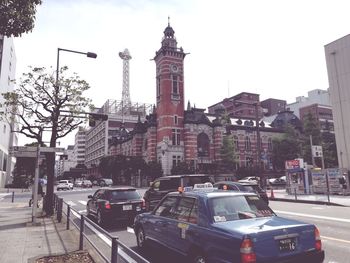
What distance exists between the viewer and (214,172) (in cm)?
5828

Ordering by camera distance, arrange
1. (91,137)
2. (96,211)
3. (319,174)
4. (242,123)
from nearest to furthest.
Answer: (96,211)
(319,174)
(242,123)
(91,137)

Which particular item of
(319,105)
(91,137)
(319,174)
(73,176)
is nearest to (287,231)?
(319,174)

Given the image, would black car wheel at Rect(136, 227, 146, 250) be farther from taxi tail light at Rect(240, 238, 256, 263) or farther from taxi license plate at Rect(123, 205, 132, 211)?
taxi license plate at Rect(123, 205, 132, 211)

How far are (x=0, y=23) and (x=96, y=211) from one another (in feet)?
28.4

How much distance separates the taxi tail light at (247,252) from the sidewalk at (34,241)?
16.1 feet

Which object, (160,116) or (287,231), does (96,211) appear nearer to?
(287,231)

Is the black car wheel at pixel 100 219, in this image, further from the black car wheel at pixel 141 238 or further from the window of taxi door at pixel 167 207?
the window of taxi door at pixel 167 207

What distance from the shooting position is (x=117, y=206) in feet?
39.3

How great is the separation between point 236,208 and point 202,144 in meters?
56.2

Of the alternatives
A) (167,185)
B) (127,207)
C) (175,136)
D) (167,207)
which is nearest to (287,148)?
(175,136)

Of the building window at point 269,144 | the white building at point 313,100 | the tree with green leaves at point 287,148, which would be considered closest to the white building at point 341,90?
the tree with green leaves at point 287,148

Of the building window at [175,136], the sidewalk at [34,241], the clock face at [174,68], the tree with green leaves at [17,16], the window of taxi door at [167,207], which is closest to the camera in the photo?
the tree with green leaves at [17,16]

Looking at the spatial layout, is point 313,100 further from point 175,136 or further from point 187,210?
point 187,210

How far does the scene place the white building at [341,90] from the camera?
3291cm
